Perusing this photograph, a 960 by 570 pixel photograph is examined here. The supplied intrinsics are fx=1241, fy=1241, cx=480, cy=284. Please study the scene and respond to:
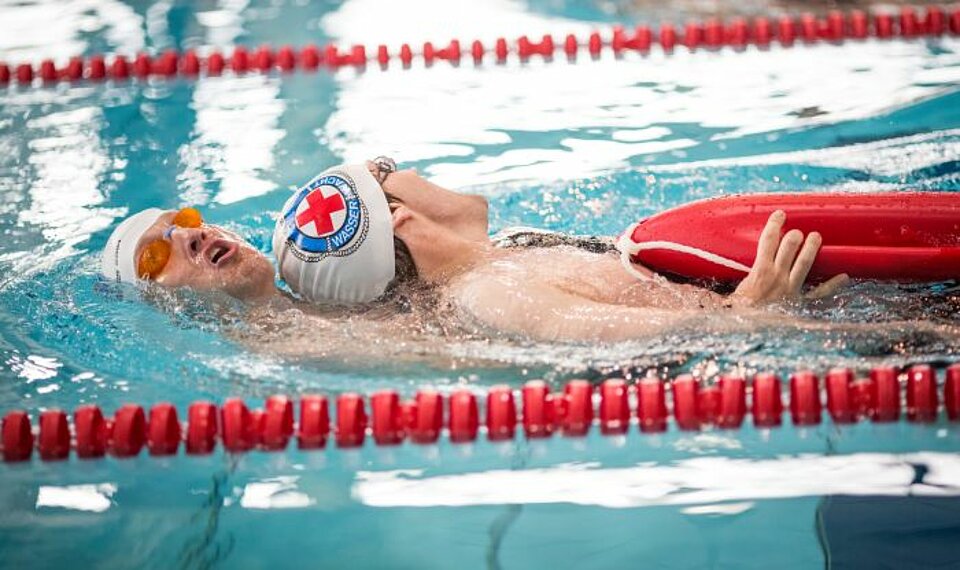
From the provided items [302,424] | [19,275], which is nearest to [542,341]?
[302,424]

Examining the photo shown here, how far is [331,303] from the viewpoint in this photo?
3.41 m

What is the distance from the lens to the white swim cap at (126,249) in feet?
11.3

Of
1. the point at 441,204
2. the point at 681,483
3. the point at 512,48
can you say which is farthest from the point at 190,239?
the point at 512,48

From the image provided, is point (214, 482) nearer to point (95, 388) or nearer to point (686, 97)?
point (95, 388)

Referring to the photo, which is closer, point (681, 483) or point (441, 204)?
point (681, 483)

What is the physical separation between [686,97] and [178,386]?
2928mm

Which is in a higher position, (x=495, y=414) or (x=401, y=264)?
(x=401, y=264)

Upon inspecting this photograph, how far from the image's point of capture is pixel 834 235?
10.4ft

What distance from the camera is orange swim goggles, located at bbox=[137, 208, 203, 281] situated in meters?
3.41

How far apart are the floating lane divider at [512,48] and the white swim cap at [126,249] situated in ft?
8.43

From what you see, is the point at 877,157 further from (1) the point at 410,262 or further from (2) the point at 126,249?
(2) the point at 126,249

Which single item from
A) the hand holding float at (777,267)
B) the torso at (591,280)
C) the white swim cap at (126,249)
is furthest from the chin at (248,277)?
the hand holding float at (777,267)

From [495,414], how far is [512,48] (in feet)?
11.2

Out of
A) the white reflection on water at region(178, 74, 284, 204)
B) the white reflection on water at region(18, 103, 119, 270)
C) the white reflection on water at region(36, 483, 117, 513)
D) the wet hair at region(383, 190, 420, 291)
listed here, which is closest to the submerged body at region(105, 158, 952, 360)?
the wet hair at region(383, 190, 420, 291)
